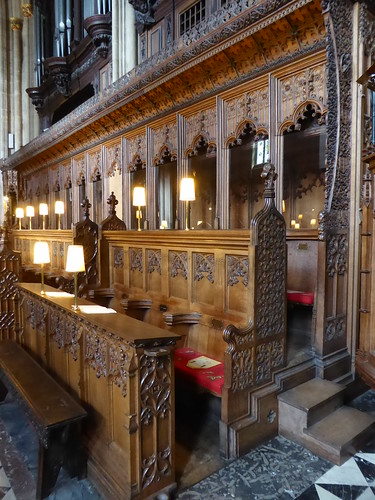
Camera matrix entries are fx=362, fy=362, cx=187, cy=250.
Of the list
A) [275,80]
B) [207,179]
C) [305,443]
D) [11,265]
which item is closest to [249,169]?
[207,179]

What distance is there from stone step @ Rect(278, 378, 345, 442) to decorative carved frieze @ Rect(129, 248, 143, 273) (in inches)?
83.9

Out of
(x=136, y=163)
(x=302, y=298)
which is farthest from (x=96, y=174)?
(x=302, y=298)

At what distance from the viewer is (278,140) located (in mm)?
4285

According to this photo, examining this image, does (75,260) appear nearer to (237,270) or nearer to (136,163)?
(237,270)

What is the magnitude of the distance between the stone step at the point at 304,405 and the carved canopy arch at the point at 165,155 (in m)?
4.08

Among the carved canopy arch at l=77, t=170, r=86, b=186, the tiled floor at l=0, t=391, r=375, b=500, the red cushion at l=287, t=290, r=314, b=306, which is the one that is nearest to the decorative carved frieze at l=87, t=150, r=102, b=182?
the carved canopy arch at l=77, t=170, r=86, b=186

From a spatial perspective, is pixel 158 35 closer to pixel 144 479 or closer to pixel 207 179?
pixel 207 179

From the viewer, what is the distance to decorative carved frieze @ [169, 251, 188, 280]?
11.5 feet

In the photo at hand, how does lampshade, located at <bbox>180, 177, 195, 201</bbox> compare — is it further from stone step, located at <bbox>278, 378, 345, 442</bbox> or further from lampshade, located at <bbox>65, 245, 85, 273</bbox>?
stone step, located at <bbox>278, 378, 345, 442</bbox>

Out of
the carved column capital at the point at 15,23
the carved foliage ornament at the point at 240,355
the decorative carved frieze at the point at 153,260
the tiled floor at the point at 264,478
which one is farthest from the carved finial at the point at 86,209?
the carved column capital at the point at 15,23

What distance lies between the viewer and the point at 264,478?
2266 millimetres

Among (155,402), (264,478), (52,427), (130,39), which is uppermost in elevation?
(130,39)

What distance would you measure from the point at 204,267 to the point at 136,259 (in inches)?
50.2

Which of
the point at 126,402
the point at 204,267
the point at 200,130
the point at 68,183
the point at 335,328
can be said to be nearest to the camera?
the point at 126,402
